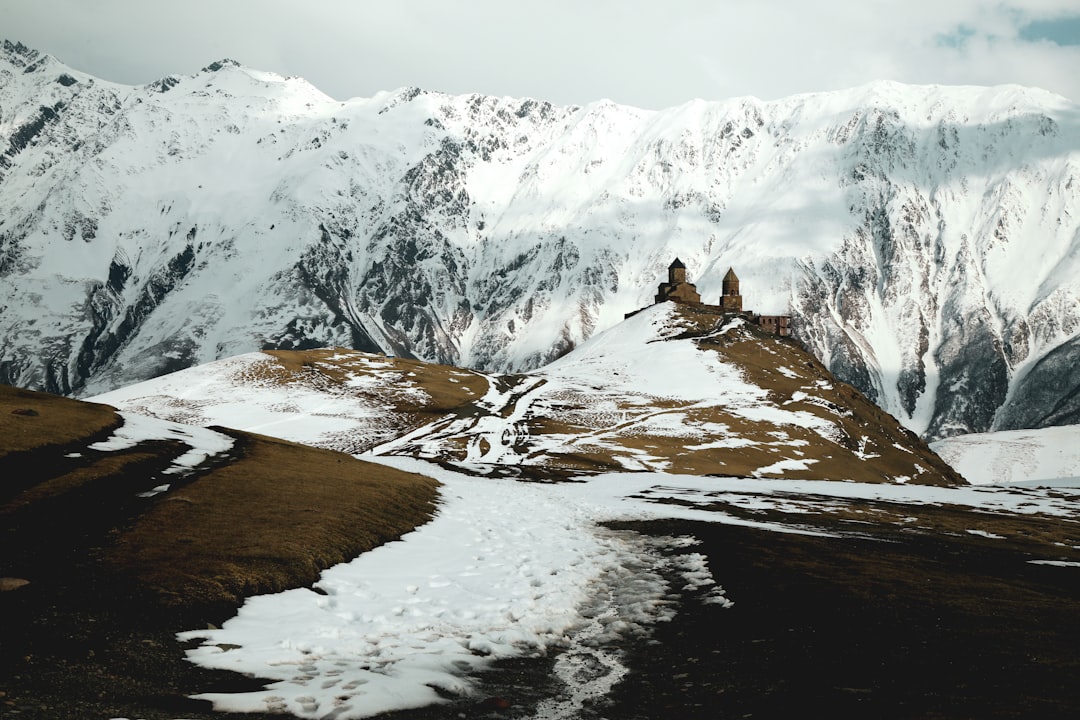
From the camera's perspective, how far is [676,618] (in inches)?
837

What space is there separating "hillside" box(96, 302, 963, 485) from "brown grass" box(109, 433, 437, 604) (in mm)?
84553

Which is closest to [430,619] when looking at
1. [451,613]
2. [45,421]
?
[451,613]

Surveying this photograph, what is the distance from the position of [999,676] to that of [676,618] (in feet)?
27.4

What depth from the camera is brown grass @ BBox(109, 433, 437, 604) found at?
21391mm

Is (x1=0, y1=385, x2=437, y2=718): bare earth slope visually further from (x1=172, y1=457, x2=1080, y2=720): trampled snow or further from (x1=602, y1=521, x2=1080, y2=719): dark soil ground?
Result: (x1=602, y1=521, x2=1080, y2=719): dark soil ground

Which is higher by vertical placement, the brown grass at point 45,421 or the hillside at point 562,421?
the brown grass at point 45,421

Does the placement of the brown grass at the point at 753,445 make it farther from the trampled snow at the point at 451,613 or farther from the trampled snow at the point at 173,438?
the trampled snow at the point at 451,613

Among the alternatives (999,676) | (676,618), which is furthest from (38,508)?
(999,676)

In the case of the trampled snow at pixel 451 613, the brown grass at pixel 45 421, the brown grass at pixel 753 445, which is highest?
the brown grass at pixel 45 421

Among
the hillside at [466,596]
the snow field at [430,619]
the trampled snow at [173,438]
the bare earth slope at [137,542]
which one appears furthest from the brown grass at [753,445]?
the snow field at [430,619]

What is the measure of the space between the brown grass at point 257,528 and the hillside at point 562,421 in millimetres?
84553

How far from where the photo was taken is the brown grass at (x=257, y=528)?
21.4 m

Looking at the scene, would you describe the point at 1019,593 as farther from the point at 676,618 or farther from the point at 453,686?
the point at 453,686

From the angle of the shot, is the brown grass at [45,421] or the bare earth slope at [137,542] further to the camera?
the brown grass at [45,421]
